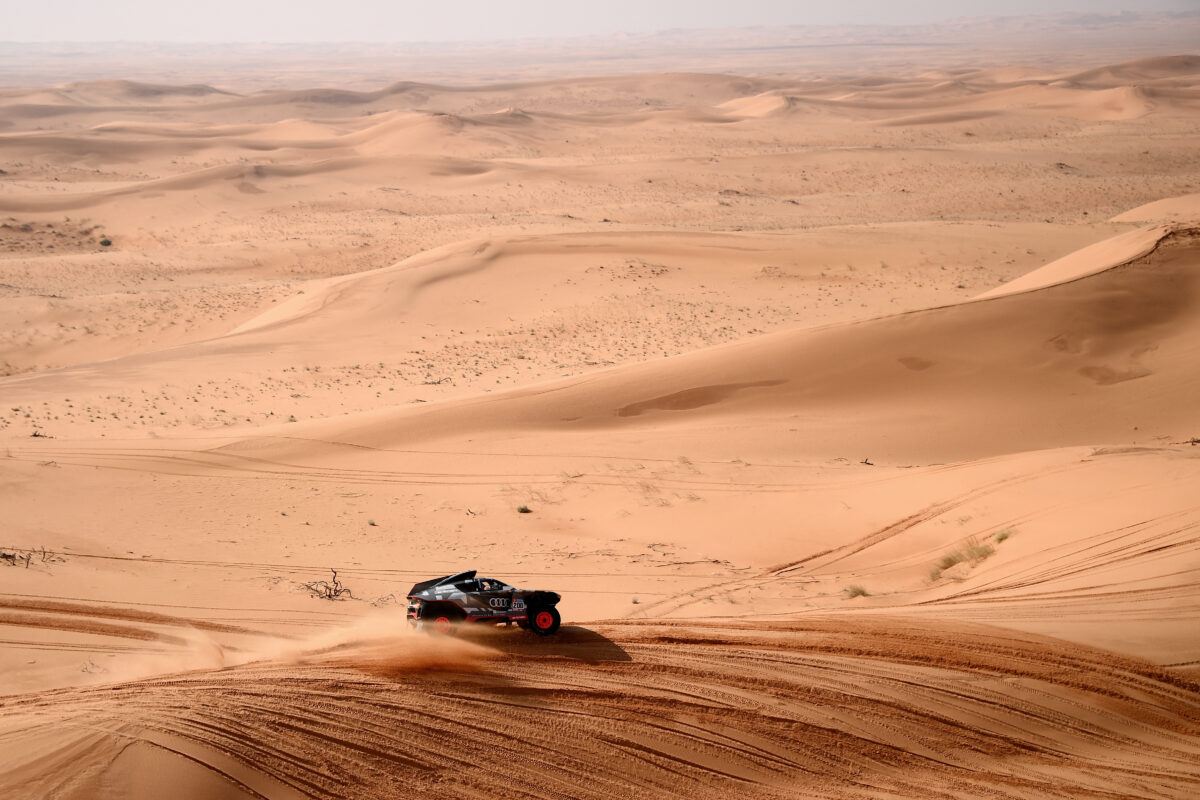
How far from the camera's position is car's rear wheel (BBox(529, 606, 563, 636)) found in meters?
9.25

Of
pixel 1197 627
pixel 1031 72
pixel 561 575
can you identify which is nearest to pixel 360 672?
pixel 561 575

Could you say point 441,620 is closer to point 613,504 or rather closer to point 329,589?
point 329,589

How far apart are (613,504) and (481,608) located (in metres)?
5.23

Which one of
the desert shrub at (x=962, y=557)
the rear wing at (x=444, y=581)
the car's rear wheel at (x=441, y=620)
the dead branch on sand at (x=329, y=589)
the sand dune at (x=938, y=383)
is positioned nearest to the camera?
the car's rear wheel at (x=441, y=620)

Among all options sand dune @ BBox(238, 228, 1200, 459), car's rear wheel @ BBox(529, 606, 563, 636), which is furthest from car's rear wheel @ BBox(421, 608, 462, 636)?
sand dune @ BBox(238, 228, 1200, 459)

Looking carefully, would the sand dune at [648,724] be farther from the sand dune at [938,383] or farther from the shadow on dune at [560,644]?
the sand dune at [938,383]

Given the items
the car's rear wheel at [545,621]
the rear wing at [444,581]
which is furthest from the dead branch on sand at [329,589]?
the car's rear wheel at [545,621]

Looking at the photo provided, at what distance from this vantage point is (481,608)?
30.2ft

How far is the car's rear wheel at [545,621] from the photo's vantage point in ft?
30.3

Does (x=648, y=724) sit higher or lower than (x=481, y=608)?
lower

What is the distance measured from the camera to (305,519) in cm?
1359

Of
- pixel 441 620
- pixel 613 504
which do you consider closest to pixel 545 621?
pixel 441 620

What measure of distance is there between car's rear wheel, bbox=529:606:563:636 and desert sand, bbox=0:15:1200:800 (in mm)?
137

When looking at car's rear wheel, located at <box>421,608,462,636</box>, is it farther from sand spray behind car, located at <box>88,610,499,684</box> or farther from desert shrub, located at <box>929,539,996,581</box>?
desert shrub, located at <box>929,539,996,581</box>
